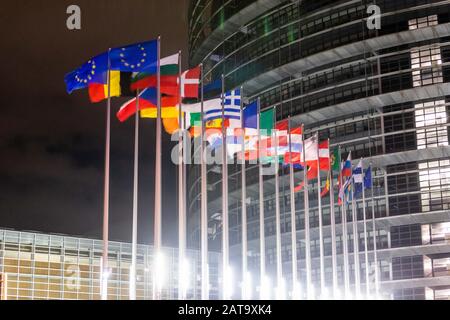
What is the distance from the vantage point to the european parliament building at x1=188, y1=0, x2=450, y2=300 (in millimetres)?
95000

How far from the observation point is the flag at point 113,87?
154 ft

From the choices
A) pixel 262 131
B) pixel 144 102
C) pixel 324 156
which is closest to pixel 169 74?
pixel 144 102

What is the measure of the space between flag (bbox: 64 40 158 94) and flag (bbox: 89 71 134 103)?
0.27m

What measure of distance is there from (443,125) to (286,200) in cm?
2201

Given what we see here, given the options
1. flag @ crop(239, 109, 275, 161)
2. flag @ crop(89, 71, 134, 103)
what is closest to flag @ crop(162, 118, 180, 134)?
flag @ crop(89, 71, 134, 103)

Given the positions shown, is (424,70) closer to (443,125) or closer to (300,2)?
(443,125)

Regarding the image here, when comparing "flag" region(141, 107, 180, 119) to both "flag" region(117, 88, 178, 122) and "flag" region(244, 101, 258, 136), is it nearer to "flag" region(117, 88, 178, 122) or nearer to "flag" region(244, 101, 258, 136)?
"flag" region(117, 88, 178, 122)

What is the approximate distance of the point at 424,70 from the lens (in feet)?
317

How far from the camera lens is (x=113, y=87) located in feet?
154

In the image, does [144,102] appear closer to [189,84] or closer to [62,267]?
[189,84]

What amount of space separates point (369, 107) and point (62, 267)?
4016 cm

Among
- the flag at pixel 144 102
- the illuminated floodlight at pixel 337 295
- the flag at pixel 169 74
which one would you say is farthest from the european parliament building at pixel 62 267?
the flag at pixel 169 74
